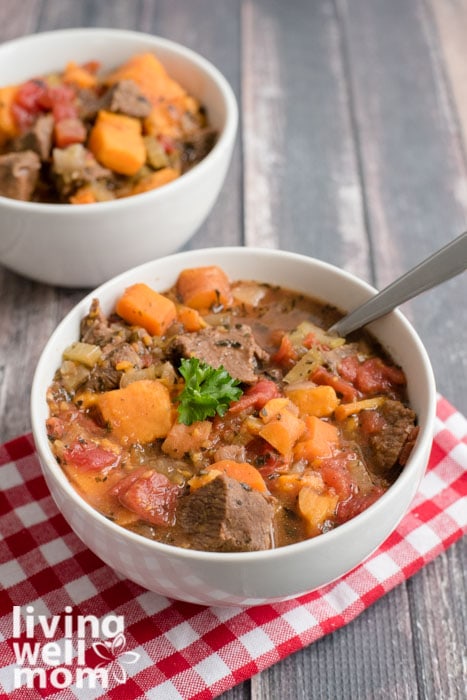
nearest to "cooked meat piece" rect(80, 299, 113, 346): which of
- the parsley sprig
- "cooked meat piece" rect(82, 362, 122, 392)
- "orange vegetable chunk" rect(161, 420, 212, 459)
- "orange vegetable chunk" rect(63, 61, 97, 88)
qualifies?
"cooked meat piece" rect(82, 362, 122, 392)

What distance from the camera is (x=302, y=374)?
295 centimetres

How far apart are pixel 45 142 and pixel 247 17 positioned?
8.40ft

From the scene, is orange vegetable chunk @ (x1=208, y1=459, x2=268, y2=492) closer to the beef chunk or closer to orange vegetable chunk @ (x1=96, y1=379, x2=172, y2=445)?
the beef chunk

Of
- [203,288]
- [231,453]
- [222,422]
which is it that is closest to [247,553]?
[231,453]

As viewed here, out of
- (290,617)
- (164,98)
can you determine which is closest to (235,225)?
(164,98)

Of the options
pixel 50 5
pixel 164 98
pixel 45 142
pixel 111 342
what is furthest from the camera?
pixel 50 5

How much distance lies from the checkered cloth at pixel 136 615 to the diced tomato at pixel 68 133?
5.28 feet

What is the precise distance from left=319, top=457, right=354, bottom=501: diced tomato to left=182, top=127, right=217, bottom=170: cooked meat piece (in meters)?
1.96

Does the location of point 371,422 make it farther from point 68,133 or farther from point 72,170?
point 68,133

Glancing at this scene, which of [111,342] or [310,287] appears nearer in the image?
[111,342]

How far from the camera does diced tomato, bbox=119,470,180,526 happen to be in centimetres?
254

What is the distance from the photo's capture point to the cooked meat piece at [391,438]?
2.71 m

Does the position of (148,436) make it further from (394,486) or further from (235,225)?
(235,225)

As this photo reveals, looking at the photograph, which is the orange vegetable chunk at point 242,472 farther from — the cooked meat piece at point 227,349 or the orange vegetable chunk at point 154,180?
the orange vegetable chunk at point 154,180
